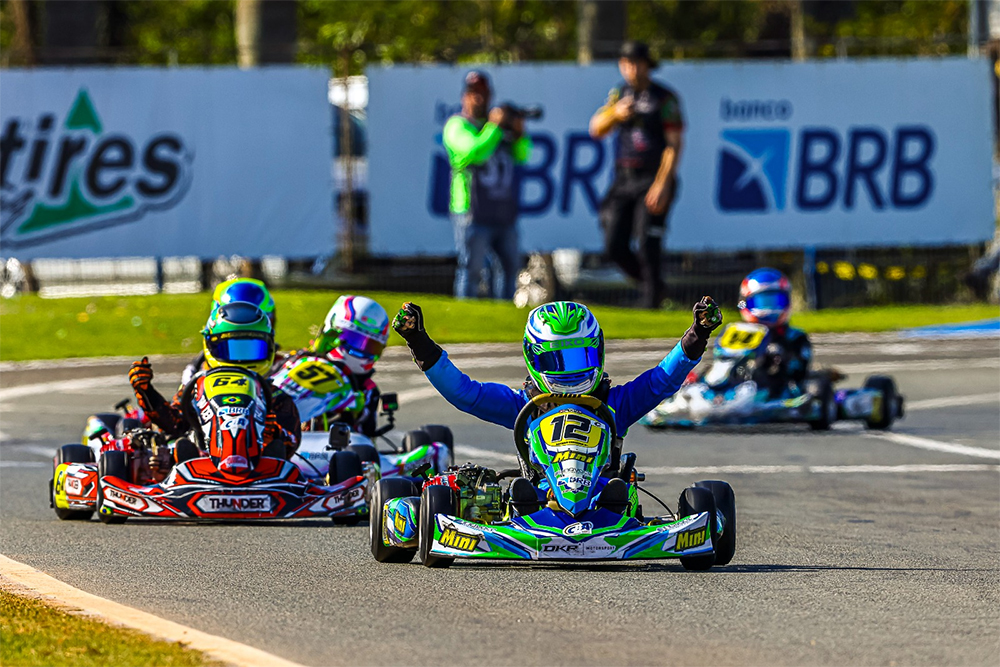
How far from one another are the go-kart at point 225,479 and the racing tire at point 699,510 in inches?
83.6

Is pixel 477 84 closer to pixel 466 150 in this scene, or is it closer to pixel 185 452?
pixel 466 150

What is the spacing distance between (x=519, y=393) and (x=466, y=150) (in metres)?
13.9

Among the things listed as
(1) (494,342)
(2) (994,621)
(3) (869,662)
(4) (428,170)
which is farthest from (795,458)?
(4) (428,170)

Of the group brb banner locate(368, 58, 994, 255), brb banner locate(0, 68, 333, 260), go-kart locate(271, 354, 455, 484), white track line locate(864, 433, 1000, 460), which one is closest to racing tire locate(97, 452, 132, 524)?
go-kart locate(271, 354, 455, 484)

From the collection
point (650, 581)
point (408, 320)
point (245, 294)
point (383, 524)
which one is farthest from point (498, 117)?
point (650, 581)

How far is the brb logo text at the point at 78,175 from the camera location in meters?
23.7

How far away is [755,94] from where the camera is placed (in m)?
24.9

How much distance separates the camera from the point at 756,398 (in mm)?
14281

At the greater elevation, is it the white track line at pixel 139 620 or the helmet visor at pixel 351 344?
the helmet visor at pixel 351 344

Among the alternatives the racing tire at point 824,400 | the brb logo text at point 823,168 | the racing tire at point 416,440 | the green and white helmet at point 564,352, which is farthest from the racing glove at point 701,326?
the brb logo text at point 823,168

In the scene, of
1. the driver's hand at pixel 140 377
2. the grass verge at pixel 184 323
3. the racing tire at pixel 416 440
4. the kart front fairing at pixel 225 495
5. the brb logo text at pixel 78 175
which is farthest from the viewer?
the brb logo text at pixel 78 175

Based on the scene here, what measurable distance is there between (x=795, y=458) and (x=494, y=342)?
→ 8365mm

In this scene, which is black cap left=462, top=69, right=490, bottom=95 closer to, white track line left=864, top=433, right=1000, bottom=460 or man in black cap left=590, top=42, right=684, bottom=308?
man in black cap left=590, top=42, right=684, bottom=308

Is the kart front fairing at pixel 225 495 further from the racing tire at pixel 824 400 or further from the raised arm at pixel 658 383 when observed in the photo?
the racing tire at pixel 824 400
